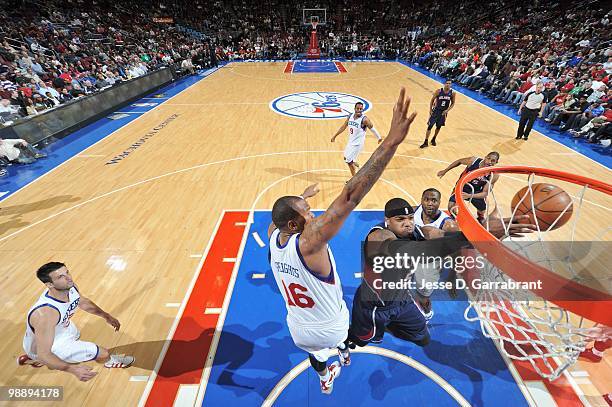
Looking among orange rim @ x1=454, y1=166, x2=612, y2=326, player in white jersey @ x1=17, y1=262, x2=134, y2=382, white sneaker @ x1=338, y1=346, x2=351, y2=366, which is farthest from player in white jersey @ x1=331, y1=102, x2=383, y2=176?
player in white jersey @ x1=17, y1=262, x2=134, y2=382

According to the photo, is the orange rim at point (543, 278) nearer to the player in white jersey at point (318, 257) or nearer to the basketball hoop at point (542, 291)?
the basketball hoop at point (542, 291)

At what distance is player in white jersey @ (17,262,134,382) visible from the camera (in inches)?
117

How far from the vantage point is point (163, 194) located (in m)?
7.22

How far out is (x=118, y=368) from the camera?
12.1 feet

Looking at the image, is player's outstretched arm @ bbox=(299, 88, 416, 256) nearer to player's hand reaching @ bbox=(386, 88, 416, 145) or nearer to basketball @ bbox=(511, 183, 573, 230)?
player's hand reaching @ bbox=(386, 88, 416, 145)

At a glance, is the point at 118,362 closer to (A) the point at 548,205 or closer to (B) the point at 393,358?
A: (B) the point at 393,358

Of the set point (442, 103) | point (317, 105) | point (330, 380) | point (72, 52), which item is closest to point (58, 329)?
point (330, 380)

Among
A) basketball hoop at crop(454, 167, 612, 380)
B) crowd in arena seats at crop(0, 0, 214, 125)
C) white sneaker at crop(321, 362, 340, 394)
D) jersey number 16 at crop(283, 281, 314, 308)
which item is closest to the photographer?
basketball hoop at crop(454, 167, 612, 380)

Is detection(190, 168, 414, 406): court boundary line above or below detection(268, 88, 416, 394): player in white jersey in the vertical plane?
below

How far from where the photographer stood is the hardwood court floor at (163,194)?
14.0ft

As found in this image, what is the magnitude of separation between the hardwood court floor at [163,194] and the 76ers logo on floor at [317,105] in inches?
28.8

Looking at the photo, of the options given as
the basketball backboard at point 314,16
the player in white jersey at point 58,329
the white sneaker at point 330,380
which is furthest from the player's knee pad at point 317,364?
the basketball backboard at point 314,16

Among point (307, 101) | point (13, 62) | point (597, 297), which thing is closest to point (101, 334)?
point (597, 297)

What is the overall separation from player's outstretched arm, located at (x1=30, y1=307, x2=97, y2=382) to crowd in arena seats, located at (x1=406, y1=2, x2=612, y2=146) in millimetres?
12146
